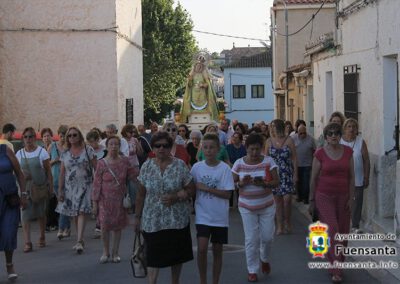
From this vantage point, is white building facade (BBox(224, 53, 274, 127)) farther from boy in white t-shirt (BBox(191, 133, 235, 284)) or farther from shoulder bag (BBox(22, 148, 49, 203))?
boy in white t-shirt (BBox(191, 133, 235, 284))

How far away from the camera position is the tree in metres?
45.9

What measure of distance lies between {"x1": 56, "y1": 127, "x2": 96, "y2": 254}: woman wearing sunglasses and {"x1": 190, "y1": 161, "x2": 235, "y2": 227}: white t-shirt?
3.63 metres

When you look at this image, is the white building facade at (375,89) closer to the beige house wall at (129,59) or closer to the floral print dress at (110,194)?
A: the floral print dress at (110,194)

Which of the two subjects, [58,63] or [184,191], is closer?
[184,191]

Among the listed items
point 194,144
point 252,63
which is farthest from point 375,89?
point 252,63

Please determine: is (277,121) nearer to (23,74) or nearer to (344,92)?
(344,92)

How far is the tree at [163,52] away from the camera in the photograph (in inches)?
1806

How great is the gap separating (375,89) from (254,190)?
4.51 m

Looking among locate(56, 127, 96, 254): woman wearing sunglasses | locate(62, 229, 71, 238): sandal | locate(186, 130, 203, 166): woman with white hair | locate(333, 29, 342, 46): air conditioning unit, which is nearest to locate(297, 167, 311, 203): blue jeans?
locate(186, 130, 203, 166): woman with white hair

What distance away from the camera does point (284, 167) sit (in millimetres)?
12094

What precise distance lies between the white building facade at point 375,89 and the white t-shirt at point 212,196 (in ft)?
9.57

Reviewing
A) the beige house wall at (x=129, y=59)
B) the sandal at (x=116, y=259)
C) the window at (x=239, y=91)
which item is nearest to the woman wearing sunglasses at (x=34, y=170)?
the sandal at (x=116, y=259)

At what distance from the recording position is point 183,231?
747 cm

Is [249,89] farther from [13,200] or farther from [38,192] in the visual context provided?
[13,200]
